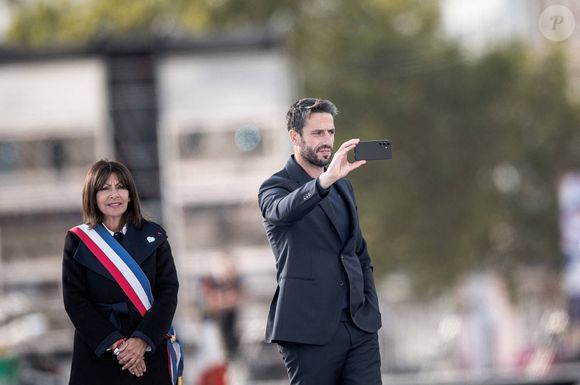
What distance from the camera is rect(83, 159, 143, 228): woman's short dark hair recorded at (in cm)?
644

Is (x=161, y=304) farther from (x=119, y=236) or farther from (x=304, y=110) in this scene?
(x=304, y=110)

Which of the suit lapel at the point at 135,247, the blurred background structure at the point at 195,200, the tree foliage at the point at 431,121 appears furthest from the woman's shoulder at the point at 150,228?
the tree foliage at the point at 431,121

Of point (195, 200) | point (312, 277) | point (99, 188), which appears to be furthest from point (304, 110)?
point (195, 200)

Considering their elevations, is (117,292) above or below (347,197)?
below

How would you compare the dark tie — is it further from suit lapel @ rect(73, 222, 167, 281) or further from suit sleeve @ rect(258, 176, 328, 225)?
suit sleeve @ rect(258, 176, 328, 225)

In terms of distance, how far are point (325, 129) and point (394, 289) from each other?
4720 centimetres

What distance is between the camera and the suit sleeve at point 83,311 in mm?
6242

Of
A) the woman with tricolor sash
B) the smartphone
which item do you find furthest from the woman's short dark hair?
the smartphone

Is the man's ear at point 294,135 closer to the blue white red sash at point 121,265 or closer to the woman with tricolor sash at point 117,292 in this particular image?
the woman with tricolor sash at point 117,292

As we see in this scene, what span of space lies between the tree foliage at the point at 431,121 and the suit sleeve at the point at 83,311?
36922 mm

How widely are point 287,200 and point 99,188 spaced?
780 millimetres

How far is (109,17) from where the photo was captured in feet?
140

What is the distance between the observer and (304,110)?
21.3 feet

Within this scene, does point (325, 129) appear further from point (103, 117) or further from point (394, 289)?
point (394, 289)
